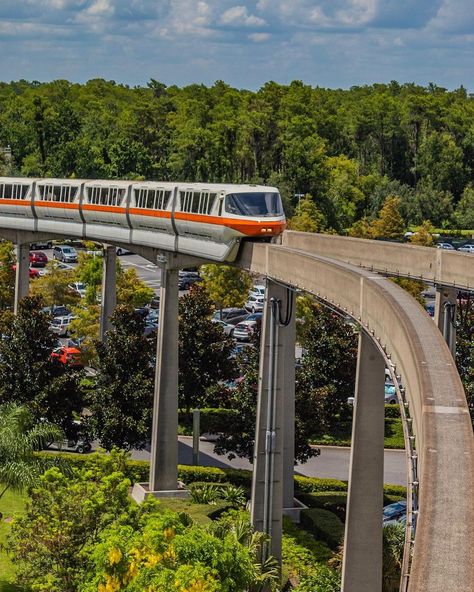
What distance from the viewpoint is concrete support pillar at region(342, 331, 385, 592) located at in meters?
26.8

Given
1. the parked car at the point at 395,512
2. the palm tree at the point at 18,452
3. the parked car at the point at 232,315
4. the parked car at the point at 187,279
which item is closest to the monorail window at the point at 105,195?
the palm tree at the point at 18,452

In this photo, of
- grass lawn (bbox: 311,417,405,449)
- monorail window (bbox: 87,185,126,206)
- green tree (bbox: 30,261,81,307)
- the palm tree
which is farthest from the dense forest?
the palm tree

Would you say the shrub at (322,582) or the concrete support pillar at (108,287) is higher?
the concrete support pillar at (108,287)

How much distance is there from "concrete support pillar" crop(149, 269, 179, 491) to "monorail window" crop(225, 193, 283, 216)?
5.62 metres

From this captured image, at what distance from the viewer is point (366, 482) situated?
1053 inches

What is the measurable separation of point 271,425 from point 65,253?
72792 millimetres

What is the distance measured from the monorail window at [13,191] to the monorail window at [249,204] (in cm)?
2225

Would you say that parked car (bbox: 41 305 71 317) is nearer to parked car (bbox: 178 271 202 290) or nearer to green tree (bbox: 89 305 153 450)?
parked car (bbox: 178 271 202 290)

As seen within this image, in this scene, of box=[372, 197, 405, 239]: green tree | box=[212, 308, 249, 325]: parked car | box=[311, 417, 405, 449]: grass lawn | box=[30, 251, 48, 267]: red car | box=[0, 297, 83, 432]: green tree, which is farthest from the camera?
box=[30, 251, 48, 267]: red car

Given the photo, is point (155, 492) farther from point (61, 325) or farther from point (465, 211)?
point (465, 211)

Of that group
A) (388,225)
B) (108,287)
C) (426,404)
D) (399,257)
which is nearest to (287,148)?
(388,225)

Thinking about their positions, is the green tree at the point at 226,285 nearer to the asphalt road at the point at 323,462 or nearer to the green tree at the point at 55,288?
the green tree at the point at 55,288

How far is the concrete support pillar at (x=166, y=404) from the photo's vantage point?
42719mm

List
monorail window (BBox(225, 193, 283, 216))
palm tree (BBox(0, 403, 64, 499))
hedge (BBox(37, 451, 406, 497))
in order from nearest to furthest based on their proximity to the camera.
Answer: palm tree (BBox(0, 403, 64, 499))
monorail window (BBox(225, 193, 283, 216))
hedge (BBox(37, 451, 406, 497))
